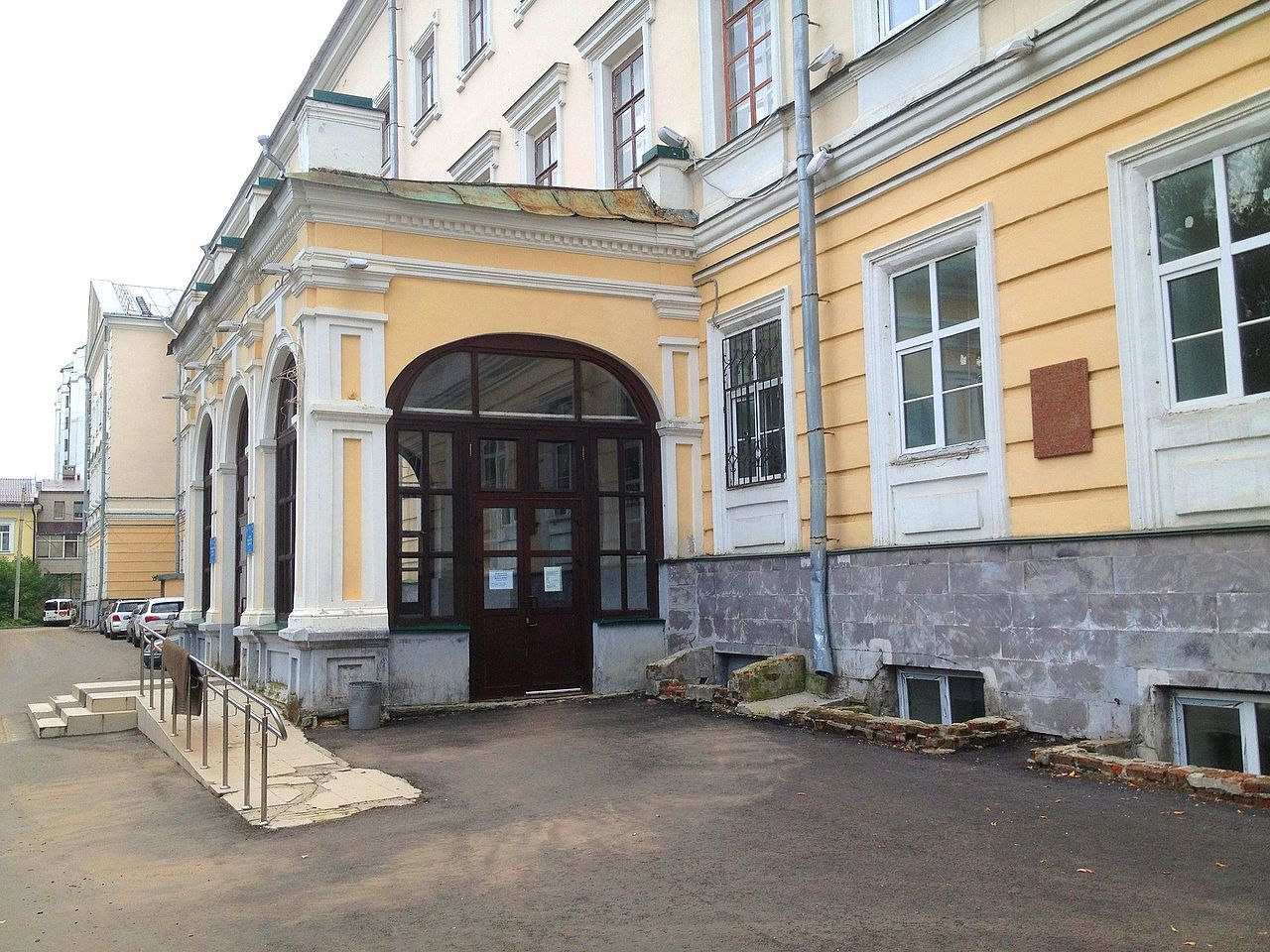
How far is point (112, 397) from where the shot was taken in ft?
145

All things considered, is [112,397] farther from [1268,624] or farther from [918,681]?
[1268,624]

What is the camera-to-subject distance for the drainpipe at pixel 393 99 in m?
22.6

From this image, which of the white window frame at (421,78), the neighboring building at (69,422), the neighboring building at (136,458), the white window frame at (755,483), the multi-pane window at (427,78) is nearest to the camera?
the white window frame at (755,483)

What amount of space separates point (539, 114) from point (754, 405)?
819cm

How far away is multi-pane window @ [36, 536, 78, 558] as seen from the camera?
239ft

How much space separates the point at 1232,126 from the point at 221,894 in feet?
23.7

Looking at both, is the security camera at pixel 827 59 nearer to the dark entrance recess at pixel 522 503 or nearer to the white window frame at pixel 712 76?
the white window frame at pixel 712 76

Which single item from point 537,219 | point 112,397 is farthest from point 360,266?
point 112,397

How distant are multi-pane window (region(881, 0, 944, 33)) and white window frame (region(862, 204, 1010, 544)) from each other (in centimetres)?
204

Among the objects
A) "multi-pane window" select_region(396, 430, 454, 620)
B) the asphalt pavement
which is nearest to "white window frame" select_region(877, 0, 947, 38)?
"multi-pane window" select_region(396, 430, 454, 620)

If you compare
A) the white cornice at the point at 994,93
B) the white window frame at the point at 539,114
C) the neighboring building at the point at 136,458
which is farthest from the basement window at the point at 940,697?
the neighboring building at the point at 136,458

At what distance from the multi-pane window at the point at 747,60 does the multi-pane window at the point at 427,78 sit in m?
10.6

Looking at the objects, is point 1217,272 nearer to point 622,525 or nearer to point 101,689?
point 622,525

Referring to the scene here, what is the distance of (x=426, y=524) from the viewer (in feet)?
37.3
